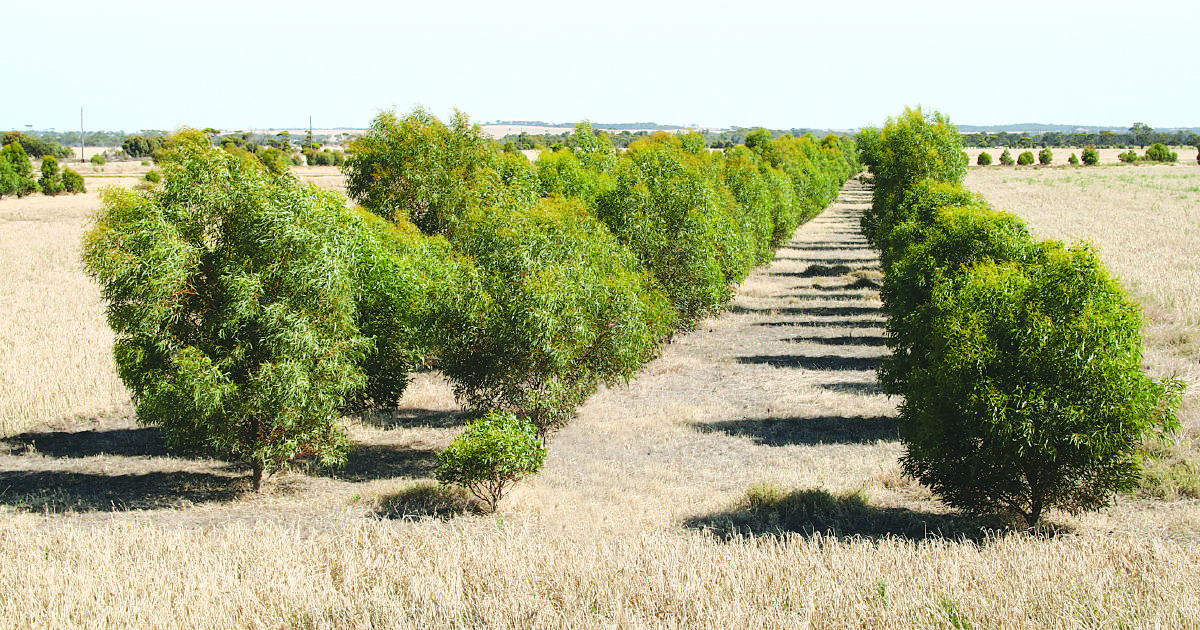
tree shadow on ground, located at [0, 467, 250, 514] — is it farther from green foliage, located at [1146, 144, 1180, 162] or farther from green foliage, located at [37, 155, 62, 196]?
green foliage, located at [1146, 144, 1180, 162]

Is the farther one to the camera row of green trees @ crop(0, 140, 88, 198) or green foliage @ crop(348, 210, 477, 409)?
row of green trees @ crop(0, 140, 88, 198)

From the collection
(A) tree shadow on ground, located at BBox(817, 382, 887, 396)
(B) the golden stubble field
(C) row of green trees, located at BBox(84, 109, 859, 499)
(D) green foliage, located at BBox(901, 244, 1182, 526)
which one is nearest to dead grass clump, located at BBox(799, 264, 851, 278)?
(B) the golden stubble field

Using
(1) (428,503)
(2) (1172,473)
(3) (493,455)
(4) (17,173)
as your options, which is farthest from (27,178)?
(2) (1172,473)

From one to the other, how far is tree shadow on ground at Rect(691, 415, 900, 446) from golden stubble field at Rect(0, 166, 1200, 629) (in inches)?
3.4

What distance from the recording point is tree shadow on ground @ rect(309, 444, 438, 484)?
57.9 ft

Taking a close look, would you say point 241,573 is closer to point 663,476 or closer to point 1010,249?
point 663,476

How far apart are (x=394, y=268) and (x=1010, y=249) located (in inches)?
496

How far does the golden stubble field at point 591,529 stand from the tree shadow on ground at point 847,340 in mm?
1183

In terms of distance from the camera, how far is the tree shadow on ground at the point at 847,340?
3038 cm

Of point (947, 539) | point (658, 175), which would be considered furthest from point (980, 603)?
point (658, 175)

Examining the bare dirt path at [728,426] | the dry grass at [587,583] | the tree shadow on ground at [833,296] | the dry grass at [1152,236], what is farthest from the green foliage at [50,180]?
the dry grass at [587,583]

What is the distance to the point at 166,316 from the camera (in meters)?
15.1

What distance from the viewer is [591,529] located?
525 inches

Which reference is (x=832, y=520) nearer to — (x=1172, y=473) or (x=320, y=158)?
(x=1172, y=473)
